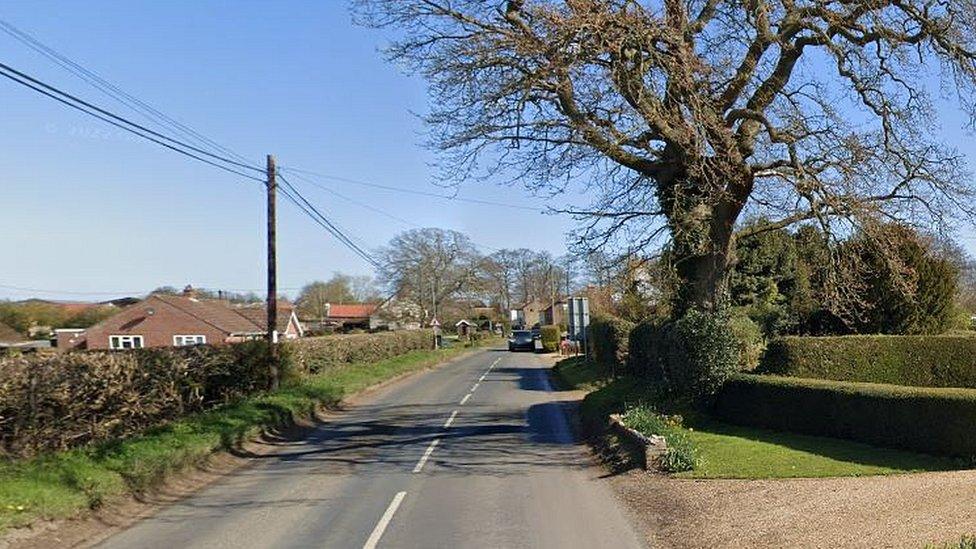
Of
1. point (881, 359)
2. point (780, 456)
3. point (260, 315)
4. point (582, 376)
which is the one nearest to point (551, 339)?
point (260, 315)

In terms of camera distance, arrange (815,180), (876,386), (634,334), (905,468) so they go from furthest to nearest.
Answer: (634,334) < (815,180) < (876,386) < (905,468)

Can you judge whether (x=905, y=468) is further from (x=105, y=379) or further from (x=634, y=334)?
(x=634, y=334)

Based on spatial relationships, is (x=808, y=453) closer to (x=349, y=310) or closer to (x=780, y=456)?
(x=780, y=456)

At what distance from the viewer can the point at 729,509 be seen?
31.1 ft

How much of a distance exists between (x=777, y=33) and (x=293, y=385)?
61.6 ft

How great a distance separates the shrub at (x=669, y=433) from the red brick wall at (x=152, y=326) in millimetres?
54465

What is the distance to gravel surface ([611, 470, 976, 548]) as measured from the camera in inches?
300

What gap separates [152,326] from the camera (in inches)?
2650

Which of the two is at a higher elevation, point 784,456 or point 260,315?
point 260,315

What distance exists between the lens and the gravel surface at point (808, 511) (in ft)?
25.0

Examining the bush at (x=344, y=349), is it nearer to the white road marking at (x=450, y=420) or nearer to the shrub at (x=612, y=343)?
the white road marking at (x=450, y=420)

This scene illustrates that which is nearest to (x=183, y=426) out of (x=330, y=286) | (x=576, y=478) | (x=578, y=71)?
(x=576, y=478)

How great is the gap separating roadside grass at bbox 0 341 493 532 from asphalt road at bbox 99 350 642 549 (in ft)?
2.70

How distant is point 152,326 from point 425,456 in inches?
2283
